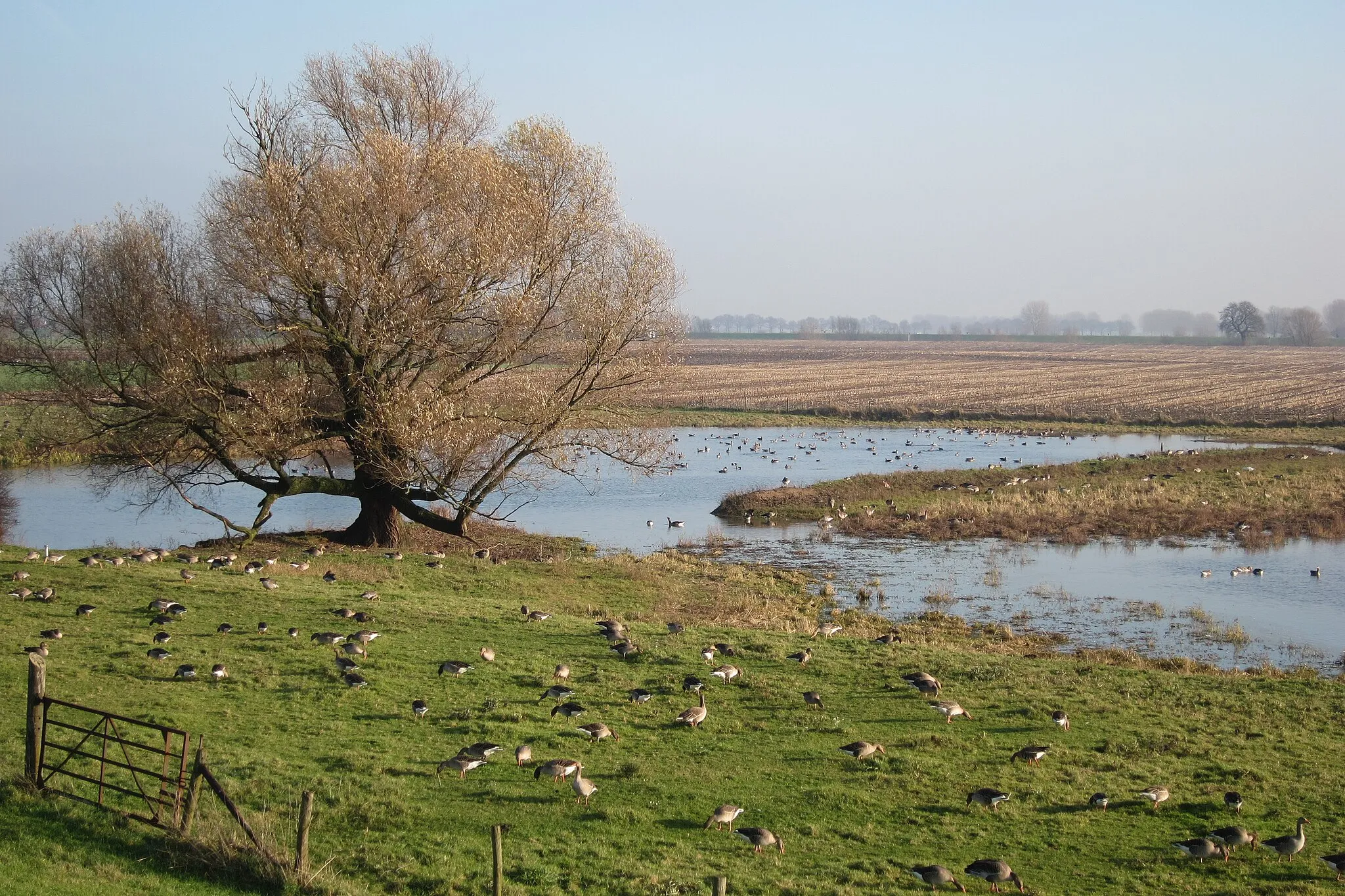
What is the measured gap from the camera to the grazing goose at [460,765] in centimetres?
1438

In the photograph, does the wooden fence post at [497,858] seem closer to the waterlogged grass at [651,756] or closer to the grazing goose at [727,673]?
the waterlogged grass at [651,756]

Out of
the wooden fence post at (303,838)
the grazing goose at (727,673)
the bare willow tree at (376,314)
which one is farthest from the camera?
the bare willow tree at (376,314)

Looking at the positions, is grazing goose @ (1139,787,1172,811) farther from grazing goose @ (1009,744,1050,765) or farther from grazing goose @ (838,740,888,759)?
grazing goose @ (838,740,888,759)

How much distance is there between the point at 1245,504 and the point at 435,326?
34.5 metres

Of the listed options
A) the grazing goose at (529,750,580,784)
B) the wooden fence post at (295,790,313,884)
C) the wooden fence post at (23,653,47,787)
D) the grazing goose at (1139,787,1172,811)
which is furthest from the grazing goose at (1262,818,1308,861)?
the wooden fence post at (23,653,47,787)

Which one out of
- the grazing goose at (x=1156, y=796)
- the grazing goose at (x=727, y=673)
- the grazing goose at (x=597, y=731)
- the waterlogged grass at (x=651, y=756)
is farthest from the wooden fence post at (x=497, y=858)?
the grazing goose at (x=727, y=673)

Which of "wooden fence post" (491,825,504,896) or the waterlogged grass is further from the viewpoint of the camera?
the waterlogged grass

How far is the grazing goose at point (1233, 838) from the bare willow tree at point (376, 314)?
20.7 m

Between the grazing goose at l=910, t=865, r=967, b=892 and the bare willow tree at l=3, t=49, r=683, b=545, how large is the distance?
19.9 metres

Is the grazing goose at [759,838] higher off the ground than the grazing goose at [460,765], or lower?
lower

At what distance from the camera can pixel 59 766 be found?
45.4ft

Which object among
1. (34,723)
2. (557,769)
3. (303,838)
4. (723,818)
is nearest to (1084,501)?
(723,818)

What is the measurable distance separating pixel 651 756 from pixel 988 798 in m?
4.53

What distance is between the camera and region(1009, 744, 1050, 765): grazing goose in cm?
1602
